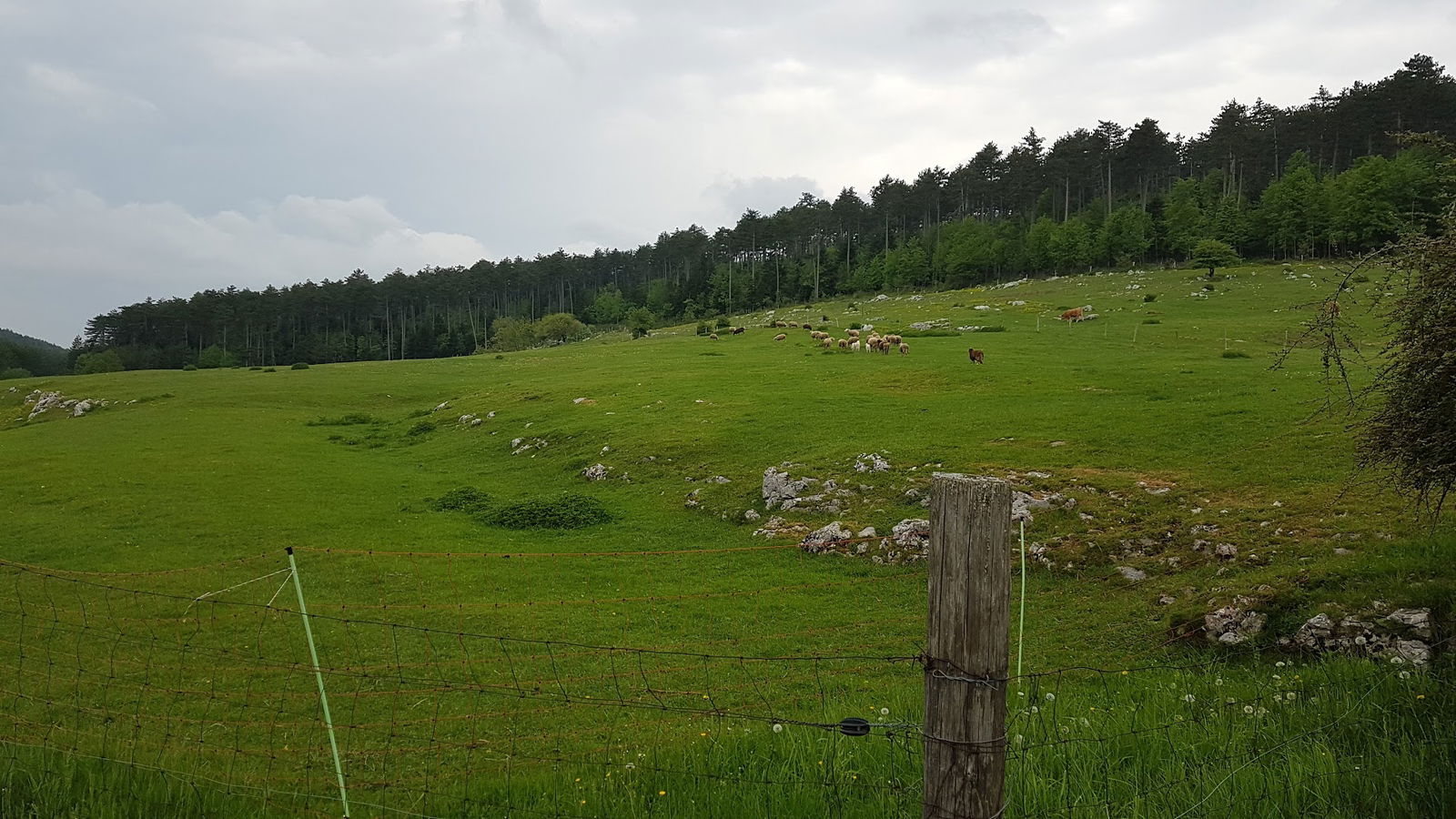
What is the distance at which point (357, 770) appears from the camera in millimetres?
8438

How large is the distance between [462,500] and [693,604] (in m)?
13.7

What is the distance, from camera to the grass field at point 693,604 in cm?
595

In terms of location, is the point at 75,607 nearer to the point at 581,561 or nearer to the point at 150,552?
the point at 150,552

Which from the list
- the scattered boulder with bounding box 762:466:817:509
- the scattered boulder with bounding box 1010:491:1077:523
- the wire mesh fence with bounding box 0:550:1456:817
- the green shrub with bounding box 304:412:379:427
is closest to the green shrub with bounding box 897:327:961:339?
the scattered boulder with bounding box 762:466:817:509

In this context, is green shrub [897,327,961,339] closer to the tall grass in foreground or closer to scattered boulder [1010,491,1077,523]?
scattered boulder [1010,491,1077,523]

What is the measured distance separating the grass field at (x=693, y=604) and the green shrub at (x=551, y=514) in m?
0.45

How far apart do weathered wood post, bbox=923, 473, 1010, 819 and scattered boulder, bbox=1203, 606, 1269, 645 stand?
30.1ft

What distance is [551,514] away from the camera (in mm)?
23875

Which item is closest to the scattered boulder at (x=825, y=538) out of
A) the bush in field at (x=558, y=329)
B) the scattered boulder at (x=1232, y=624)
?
the scattered boulder at (x=1232, y=624)

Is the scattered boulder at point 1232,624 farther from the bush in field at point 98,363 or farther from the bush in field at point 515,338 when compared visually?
the bush in field at point 98,363

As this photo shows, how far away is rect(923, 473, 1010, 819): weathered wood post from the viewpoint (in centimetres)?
387

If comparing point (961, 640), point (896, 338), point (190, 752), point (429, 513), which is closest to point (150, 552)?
point (429, 513)

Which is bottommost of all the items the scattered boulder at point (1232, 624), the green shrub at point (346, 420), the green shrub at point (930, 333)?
the scattered boulder at point (1232, 624)

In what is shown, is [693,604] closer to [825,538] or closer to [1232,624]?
[825,538]
